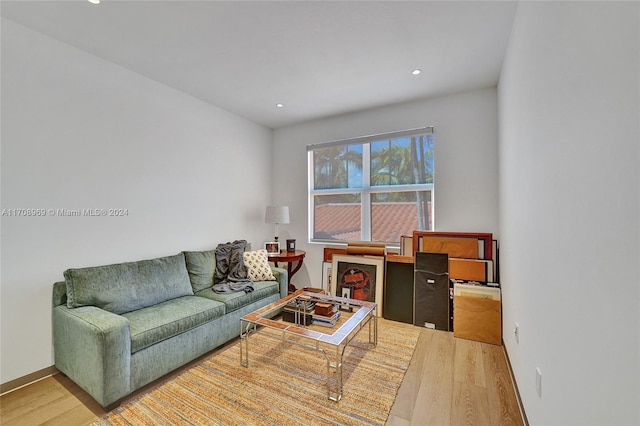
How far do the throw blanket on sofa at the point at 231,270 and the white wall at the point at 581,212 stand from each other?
2503mm

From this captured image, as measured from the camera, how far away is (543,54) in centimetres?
132

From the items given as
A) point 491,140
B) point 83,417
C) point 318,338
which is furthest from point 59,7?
point 491,140

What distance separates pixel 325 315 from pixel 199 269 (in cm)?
155

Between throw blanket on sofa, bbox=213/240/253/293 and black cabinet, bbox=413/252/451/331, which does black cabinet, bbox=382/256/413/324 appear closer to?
black cabinet, bbox=413/252/451/331

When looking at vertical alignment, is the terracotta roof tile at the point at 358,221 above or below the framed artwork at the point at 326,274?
above

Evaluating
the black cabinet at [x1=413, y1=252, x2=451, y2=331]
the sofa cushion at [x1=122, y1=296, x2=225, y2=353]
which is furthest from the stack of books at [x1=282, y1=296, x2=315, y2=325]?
the black cabinet at [x1=413, y1=252, x2=451, y2=331]

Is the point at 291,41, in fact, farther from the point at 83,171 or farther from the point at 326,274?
the point at 326,274

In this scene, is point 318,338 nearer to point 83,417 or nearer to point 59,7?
point 83,417

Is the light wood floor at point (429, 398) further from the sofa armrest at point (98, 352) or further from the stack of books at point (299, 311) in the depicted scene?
the stack of books at point (299, 311)

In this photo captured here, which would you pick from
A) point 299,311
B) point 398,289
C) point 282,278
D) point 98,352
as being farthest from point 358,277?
point 98,352

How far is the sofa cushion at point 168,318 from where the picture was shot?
197 cm

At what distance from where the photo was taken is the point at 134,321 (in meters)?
2.09

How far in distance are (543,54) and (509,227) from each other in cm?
141

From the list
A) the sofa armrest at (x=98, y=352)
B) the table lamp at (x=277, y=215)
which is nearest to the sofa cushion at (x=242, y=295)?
the sofa armrest at (x=98, y=352)
